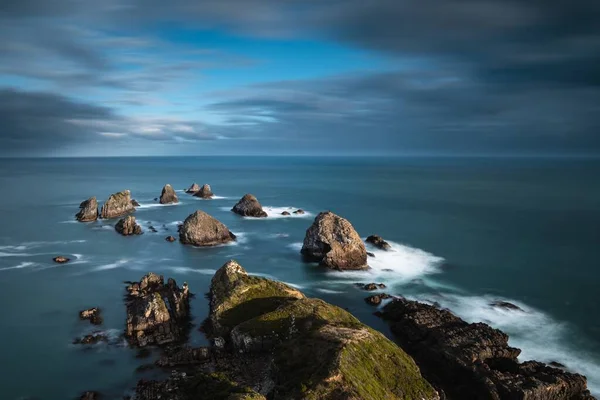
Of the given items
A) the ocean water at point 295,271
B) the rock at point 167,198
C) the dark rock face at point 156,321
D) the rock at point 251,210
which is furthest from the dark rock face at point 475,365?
the rock at point 167,198

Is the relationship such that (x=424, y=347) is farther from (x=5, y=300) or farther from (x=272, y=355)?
(x=5, y=300)

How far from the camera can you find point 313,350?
29.1 meters

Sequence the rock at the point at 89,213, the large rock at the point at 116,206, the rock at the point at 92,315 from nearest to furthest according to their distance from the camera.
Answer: the rock at the point at 92,315
the rock at the point at 89,213
the large rock at the point at 116,206

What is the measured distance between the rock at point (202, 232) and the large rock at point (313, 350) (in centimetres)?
3244

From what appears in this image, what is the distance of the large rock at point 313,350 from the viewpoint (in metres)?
25.7

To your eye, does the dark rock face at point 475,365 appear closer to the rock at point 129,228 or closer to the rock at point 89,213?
the rock at point 129,228

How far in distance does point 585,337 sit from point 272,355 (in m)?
33.6

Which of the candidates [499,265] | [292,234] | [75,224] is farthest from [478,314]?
[75,224]

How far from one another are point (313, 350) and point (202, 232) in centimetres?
4770

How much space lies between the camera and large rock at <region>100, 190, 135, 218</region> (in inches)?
3799

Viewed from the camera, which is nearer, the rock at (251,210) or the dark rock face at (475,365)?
the dark rock face at (475,365)

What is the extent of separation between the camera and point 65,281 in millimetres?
55781

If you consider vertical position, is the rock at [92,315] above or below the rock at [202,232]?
below

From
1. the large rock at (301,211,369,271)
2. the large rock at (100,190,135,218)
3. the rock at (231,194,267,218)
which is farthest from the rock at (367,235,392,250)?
the large rock at (100,190,135,218)
